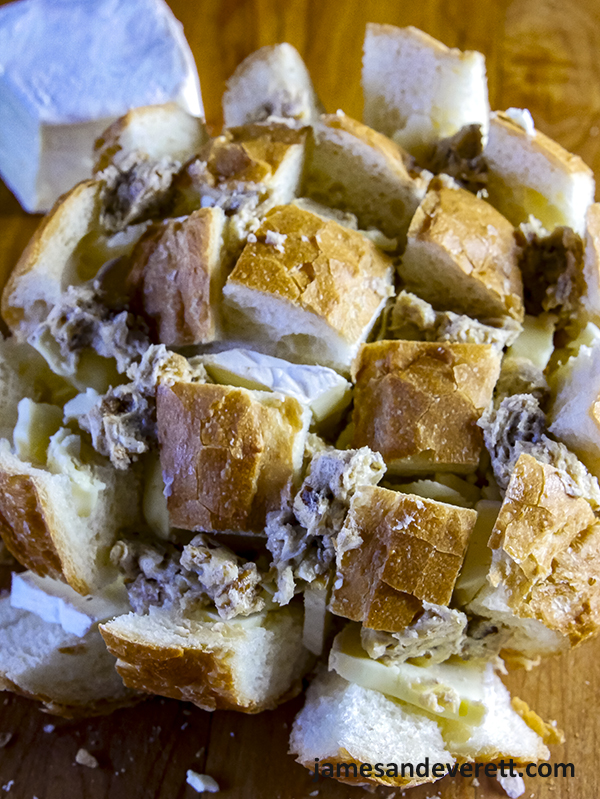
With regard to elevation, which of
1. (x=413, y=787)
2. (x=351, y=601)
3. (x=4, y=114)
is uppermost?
(x=4, y=114)

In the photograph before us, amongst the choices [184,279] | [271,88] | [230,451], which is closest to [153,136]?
[271,88]

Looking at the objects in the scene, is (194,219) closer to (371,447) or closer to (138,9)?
(371,447)

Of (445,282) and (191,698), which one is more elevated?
(445,282)

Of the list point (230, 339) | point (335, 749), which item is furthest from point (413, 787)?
point (230, 339)

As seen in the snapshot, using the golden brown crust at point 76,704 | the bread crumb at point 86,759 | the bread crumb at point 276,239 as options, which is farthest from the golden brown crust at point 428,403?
the bread crumb at point 86,759

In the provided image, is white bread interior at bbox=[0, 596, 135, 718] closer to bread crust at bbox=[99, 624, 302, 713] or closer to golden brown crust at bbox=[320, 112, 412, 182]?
bread crust at bbox=[99, 624, 302, 713]

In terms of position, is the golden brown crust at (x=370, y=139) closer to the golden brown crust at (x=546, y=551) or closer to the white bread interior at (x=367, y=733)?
the golden brown crust at (x=546, y=551)

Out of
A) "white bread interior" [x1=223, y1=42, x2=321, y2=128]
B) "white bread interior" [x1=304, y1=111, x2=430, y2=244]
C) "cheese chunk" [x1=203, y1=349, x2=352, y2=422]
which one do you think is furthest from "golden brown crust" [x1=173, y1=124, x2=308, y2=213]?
"cheese chunk" [x1=203, y1=349, x2=352, y2=422]
